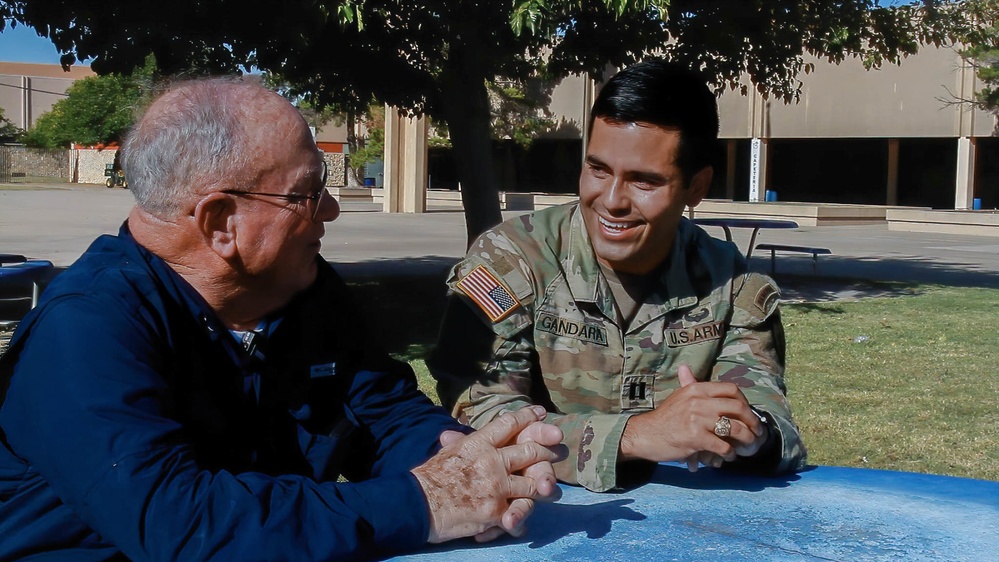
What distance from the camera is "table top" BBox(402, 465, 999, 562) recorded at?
1.84m

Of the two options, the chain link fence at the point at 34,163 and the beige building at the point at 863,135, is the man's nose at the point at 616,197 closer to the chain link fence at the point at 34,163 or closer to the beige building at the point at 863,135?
the beige building at the point at 863,135

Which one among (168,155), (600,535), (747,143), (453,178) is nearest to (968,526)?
(600,535)

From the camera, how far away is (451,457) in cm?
187

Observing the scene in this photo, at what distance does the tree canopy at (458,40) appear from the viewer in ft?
26.0

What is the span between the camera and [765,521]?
2.04m

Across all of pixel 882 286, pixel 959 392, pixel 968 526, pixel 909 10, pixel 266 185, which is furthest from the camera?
pixel 882 286

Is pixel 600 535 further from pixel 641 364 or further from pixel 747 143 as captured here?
pixel 747 143

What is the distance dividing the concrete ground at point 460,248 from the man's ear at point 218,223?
1005cm

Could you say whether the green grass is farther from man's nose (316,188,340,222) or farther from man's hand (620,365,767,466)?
man's nose (316,188,340,222)

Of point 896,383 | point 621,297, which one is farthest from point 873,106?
point 621,297

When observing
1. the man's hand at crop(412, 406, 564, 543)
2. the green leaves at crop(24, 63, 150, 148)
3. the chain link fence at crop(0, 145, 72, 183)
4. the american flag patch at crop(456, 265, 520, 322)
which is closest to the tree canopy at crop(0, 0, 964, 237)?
the american flag patch at crop(456, 265, 520, 322)

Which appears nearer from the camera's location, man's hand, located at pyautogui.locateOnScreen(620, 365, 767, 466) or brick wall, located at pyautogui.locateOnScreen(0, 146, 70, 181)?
man's hand, located at pyautogui.locateOnScreen(620, 365, 767, 466)

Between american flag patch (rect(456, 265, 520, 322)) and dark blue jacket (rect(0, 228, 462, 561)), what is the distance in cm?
58

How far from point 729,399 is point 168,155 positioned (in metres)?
1.14
